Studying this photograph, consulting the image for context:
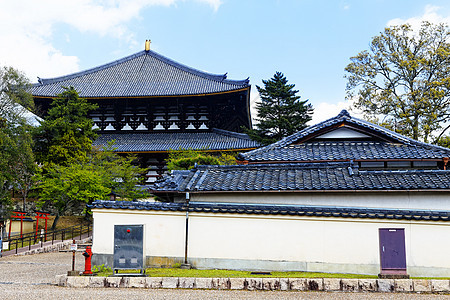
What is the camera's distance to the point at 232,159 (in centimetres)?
2531

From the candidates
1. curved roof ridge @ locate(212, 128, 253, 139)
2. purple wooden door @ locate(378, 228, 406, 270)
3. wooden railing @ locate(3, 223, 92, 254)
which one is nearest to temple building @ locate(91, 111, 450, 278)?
purple wooden door @ locate(378, 228, 406, 270)

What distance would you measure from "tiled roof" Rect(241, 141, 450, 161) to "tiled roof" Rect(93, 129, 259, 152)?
39.5 feet

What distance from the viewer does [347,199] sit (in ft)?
42.0

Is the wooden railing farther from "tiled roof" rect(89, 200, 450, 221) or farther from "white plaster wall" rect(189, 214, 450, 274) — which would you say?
"white plaster wall" rect(189, 214, 450, 274)

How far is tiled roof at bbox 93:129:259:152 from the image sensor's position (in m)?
29.5

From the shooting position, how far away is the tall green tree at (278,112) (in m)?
28.9

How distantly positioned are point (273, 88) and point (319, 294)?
2298cm

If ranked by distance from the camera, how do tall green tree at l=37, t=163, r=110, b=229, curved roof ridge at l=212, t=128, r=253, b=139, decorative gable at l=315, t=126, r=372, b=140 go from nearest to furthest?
decorative gable at l=315, t=126, r=372, b=140, tall green tree at l=37, t=163, r=110, b=229, curved roof ridge at l=212, t=128, r=253, b=139

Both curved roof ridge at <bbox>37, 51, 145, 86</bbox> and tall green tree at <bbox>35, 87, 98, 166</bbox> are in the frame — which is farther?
curved roof ridge at <bbox>37, 51, 145, 86</bbox>

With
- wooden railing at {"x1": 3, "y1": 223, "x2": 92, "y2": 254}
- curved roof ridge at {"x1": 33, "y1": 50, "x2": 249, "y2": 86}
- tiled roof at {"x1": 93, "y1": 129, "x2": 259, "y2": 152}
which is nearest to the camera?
wooden railing at {"x1": 3, "y1": 223, "x2": 92, "y2": 254}

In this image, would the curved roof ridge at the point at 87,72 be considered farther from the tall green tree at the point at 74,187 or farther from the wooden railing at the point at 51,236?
the wooden railing at the point at 51,236

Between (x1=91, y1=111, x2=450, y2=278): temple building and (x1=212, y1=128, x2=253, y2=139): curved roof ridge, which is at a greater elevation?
(x1=212, y1=128, x2=253, y2=139): curved roof ridge

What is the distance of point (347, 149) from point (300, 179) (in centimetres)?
412

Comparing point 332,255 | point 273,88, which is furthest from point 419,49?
point 332,255
